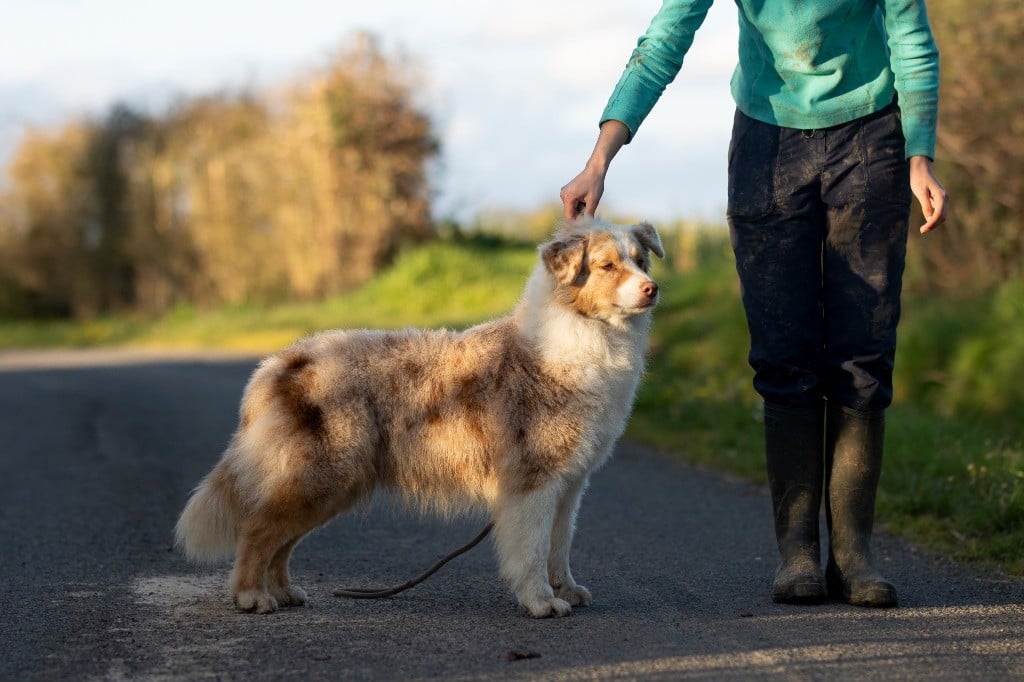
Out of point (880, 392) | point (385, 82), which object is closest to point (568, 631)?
point (880, 392)

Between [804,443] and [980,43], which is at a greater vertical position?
[980,43]

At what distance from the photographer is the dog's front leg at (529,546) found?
4945mm

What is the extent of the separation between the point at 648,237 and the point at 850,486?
54.1 inches

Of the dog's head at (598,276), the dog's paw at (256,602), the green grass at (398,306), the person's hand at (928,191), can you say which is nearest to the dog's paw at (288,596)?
the dog's paw at (256,602)

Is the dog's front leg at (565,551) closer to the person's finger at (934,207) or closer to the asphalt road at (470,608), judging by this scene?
the asphalt road at (470,608)

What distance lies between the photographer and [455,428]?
202 inches

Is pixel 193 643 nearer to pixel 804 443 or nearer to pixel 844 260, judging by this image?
pixel 804 443

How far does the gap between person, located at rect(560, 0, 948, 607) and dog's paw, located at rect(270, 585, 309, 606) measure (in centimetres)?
191

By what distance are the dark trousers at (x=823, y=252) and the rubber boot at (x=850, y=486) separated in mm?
89

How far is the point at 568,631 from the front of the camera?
464 cm

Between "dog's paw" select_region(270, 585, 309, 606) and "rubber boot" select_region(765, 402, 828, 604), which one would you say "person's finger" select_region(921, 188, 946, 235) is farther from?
"dog's paw" select_region(270, 585, 309, 606)

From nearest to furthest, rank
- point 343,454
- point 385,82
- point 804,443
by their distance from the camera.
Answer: point 343,454 → point 804,443 → point 385,82

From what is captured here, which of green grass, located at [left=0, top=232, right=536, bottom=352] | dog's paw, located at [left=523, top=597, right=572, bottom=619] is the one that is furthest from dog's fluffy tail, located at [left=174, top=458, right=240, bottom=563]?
green grass, located at [left=0, top=232, right=536, bottom=352]

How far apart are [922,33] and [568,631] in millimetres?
2730
